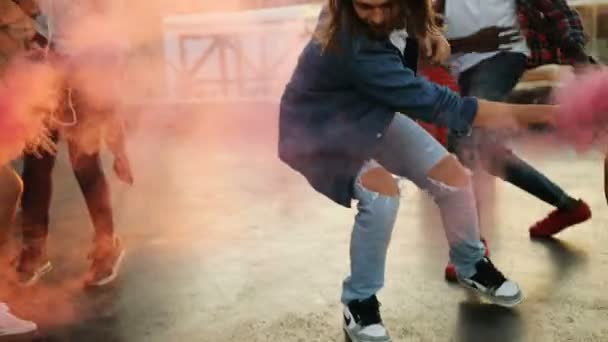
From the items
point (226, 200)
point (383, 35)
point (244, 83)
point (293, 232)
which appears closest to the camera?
point (383, 35)

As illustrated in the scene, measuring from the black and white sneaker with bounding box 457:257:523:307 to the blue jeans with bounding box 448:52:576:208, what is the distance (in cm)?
66

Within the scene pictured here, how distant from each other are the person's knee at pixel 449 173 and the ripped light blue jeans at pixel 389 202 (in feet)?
0.04

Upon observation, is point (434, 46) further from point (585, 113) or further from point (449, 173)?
point (585, 113)

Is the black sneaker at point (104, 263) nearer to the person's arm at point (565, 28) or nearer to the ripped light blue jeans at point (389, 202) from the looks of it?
the ripped light blue jeans at point (389, 202)

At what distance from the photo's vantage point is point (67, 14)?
3.44 m

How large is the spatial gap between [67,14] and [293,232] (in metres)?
1.45

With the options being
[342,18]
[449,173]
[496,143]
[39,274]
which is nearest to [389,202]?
[449,173]

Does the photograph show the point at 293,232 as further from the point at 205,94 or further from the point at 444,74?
the point at 205,94

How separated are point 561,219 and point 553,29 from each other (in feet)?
2.86

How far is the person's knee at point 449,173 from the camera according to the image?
9.32 feet

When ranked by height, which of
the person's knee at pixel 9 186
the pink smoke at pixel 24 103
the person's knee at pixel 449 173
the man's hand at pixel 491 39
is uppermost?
the man's hand at pixel 491 39

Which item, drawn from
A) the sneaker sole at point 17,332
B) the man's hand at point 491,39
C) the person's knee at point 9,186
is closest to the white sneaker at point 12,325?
the sneaker sole at point 17,332

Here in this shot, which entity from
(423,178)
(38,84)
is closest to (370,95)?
(423,178)

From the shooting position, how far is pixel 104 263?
11.7 ft
